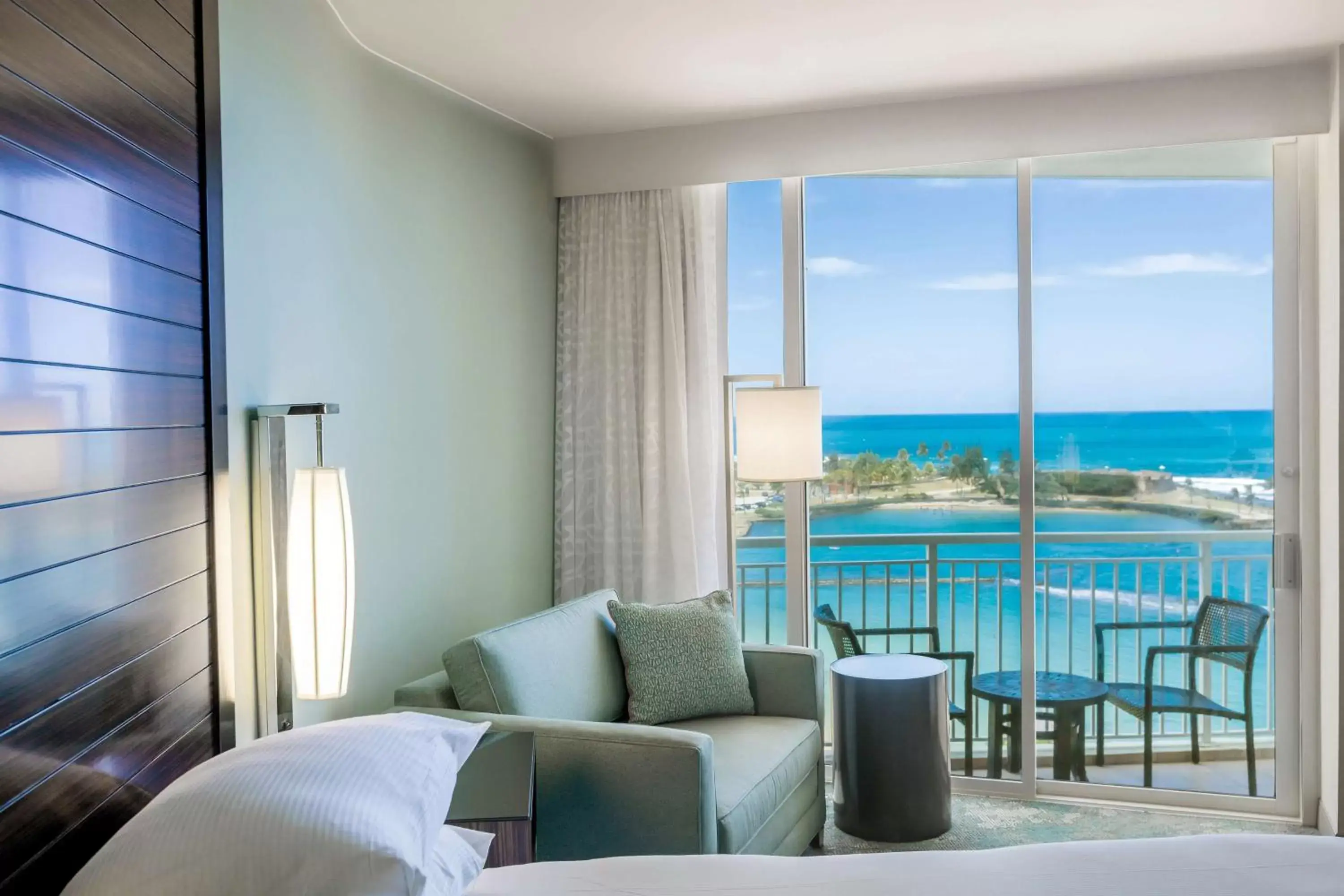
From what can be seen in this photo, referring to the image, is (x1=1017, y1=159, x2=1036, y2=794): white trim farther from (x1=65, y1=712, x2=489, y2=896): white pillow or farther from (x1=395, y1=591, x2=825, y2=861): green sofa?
(x1=65, y1=712, x2=489, y2=896): white pillow

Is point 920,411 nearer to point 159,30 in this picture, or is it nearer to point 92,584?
point 159,30

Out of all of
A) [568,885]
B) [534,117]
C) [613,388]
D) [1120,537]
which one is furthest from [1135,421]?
[568,885]

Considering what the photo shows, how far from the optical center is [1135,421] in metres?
3.97

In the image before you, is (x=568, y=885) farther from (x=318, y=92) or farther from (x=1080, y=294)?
(x=1080, y=294)

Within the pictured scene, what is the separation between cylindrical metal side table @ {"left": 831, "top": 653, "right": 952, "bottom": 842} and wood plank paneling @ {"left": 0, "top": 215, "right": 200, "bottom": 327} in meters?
2.39

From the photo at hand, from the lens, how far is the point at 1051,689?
4.07 meters

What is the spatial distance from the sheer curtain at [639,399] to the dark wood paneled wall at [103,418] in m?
2.28

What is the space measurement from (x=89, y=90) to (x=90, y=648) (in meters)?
0.88

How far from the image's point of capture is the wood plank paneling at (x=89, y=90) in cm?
146

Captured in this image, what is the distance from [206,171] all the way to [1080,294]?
10.1 feet

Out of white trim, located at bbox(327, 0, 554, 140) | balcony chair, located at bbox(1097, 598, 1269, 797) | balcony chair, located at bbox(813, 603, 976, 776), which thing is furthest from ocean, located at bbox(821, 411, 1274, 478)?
white trim, located at bbox(327, 0, 554, 140)

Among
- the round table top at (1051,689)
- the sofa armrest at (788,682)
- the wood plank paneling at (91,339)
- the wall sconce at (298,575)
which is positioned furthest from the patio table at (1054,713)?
the wood plank paneling at (91,339)

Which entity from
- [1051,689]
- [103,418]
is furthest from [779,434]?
[103,418]

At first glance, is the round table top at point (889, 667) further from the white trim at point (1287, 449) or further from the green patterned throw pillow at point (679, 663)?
the white trim at point (1287, 449)
